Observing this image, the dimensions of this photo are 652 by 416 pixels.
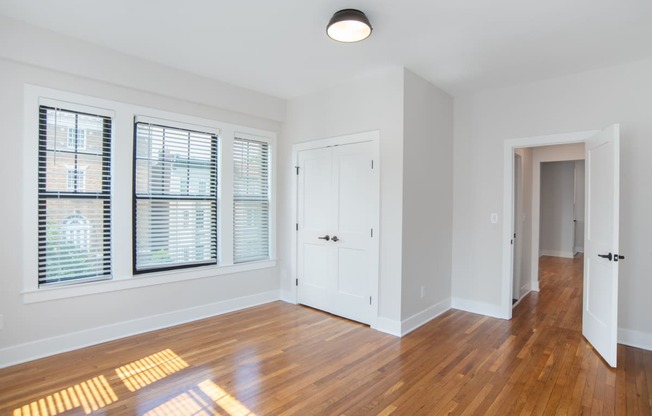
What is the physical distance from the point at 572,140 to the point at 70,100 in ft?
16.5

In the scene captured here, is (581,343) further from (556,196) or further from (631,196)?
(556,196)

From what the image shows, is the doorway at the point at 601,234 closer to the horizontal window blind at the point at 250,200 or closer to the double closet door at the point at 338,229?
the double closet door at the point at 338,229

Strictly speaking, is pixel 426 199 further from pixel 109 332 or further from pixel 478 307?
pixel 109 332

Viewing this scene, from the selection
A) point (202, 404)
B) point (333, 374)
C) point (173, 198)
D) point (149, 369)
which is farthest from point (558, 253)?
point (149, 369)

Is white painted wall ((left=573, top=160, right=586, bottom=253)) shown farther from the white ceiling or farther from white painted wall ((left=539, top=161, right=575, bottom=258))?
the white ceiling

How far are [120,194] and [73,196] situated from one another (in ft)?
1.25

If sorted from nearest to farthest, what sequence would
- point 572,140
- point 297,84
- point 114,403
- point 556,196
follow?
point 114,403
point 572,140
point 297,84
point 556,196

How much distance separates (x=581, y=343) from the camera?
334 cm

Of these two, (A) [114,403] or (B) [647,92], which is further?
(B) [647,92]

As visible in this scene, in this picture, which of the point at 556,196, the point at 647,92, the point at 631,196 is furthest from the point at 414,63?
the point at 556,196

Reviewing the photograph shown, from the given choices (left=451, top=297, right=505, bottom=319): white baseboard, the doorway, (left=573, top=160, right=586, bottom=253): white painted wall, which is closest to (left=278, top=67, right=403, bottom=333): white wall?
(left=451, top=297, right=505, bottom=319): white baseboard

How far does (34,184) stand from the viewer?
2.89 metres

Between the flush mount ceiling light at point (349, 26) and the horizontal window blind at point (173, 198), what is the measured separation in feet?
7.13

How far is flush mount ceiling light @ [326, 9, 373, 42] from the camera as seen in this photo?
243cm
